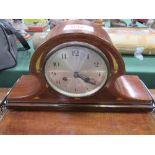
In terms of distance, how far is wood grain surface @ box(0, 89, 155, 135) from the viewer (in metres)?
0.65

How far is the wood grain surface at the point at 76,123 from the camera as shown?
654 mm

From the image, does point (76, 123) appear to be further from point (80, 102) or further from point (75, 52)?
point (75, 52)

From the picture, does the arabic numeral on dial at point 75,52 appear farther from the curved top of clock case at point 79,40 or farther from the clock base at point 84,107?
the clock base at point 84,107

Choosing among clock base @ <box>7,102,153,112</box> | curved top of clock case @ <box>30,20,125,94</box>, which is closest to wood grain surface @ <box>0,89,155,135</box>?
clock base @ <box>7,102,153,112</box>

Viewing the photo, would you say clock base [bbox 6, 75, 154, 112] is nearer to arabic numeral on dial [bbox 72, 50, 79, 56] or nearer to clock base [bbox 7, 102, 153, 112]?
clock base [bbox 7, 102, 153, 112]

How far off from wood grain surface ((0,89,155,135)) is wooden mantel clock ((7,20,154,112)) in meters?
0.02

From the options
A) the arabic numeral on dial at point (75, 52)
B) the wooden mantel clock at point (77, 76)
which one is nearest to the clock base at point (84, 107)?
the wooden mantel clock at point (77, 76)

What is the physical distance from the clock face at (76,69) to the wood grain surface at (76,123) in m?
0.07

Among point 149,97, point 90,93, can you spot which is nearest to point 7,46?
point 90,93

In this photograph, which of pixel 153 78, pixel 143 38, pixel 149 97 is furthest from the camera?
pixel 143 38

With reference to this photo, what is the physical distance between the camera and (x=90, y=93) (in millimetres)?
716

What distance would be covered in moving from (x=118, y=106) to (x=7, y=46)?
66 cm

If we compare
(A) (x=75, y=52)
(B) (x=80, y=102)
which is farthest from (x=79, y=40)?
(B) (x=80, y=102)
